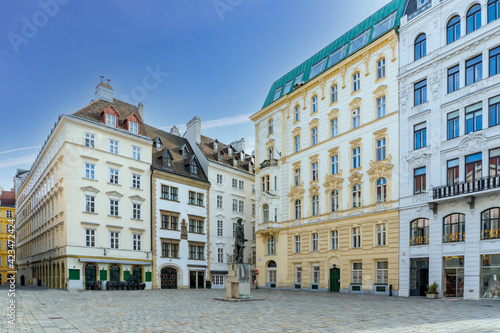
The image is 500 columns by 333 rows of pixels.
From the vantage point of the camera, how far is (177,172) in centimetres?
5400

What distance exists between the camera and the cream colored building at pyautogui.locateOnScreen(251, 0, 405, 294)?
36.3 m

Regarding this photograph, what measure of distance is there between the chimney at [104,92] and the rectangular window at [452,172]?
122 ft

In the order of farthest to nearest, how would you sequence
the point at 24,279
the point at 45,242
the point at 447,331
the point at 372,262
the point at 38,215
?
the point at 24,279 → the point at 38,215 → the point at 45,242 → the point at 372,262 → the point at 447,331

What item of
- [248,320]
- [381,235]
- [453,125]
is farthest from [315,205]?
[248,320]

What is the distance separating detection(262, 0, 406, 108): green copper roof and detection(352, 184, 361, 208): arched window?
1198cm

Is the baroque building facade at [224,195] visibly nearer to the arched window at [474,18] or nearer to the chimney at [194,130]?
the chimney at [194,130]

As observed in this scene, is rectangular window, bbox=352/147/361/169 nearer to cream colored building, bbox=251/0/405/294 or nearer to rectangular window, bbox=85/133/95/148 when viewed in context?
cream colored building, bbox=251/0/405/294

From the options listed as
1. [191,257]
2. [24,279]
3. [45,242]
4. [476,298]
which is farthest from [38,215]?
[476,298]

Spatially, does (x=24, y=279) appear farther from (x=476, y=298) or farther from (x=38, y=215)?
(x=476, y=298)

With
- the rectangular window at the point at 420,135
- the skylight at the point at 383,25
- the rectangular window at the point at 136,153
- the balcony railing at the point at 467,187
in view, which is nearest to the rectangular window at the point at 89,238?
the rectangular window at the point at 136,153

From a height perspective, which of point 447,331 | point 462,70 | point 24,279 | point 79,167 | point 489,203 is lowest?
point 24,279

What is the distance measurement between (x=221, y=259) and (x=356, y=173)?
Result: 83.7 feet

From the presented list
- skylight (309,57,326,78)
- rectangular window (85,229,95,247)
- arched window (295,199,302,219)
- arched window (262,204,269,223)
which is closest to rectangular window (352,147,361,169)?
arched window (295,199,302,219)

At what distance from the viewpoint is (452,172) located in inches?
1215
